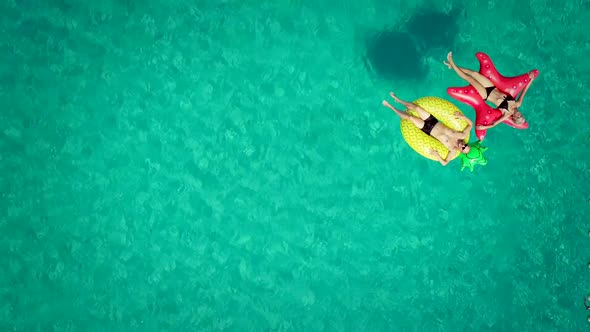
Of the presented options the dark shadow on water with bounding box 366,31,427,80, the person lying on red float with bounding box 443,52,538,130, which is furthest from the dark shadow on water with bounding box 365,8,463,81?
the person lying on red float with bounding box 443,52,538,130

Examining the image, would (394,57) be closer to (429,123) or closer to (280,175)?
(429,123)

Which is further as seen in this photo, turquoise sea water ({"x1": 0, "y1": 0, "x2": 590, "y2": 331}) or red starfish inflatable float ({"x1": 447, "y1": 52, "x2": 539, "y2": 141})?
turquoise sea water ({"x1": 0, "y1": 0, "x2": 590, "y2": 331})

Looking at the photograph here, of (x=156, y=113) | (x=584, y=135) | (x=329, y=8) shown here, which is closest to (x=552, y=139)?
(x=584, y=135)

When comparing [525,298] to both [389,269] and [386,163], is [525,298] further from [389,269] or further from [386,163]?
[386,163]

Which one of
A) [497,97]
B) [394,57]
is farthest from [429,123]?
[394,57]

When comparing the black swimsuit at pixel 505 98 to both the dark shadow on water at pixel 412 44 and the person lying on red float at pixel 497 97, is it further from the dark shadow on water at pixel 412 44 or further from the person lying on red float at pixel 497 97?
the dark shadow on water at pixel 412 44

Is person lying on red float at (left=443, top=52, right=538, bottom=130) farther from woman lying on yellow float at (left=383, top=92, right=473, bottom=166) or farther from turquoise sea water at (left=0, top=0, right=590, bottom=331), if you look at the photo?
turquoise sea water at (left=0, top=0, right=590, bottom=331)
